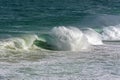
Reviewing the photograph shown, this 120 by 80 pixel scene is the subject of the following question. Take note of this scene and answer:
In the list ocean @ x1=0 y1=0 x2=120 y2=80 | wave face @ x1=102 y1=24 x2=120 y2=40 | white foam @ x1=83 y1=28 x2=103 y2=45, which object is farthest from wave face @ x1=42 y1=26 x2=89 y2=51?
wave face @ x1=102 y1=24 x2=120 y2=40

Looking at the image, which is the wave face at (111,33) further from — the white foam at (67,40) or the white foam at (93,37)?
the white foam at (67,40)

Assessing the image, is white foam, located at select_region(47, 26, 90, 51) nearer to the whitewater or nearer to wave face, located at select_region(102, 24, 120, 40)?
the whitewater

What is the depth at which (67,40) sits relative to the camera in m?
20.6

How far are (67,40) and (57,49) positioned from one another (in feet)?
3.49

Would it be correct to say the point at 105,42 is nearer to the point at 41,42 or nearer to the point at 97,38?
the point at 97,38

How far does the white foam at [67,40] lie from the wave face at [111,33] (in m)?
3.02

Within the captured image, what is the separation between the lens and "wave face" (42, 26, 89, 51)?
19953 mm

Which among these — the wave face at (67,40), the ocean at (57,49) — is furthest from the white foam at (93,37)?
the wave face at (67,40)

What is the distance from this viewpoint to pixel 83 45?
66.8ft

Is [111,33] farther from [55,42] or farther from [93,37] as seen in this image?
[55,42]

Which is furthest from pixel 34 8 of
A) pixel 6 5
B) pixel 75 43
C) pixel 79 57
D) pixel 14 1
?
pixel 79 57

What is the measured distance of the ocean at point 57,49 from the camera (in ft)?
50.0

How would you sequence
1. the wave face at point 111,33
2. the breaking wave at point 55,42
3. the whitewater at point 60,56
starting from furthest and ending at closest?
the wave face at point 111,33 < the breaking wave at point 55,42 < the whitewater at point 60,56

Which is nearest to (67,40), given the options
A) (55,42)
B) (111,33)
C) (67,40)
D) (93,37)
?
(67,40)
